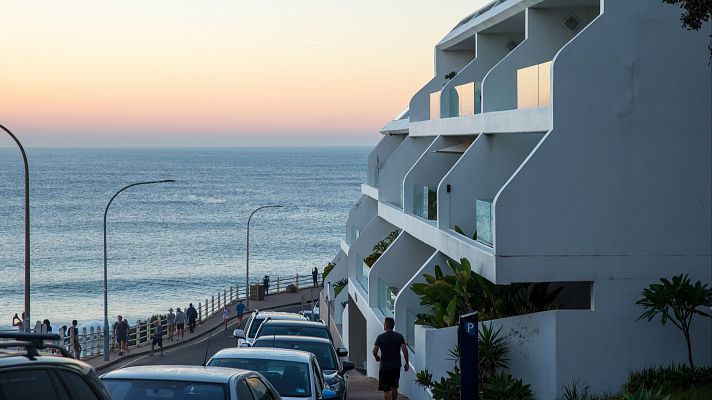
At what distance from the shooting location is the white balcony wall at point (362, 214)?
42.8 metres

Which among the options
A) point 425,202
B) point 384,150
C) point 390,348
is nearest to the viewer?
point 390,348

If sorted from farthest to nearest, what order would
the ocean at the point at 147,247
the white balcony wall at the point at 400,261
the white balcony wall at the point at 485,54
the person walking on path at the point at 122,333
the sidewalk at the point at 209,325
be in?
1. the ocean at the point at 147,247
2. the person walking on path at the point at 122,333
3. the sidewalk at the point at 209,325
4. the white balcony wall at the point at 485,54
5. the white balcony wall at the point at 400,261

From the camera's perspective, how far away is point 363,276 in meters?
33.4

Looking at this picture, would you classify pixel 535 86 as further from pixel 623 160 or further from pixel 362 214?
pixel 362 214

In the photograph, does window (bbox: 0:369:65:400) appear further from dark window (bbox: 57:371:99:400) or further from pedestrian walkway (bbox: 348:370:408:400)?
pedestrian walkway (bbox: 348:370:408:400)

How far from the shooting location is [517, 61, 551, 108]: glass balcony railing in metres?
18.8

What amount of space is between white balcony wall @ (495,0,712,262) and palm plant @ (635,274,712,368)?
1.76 ft

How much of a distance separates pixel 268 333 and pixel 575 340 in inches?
231

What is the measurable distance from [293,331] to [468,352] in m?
8.29

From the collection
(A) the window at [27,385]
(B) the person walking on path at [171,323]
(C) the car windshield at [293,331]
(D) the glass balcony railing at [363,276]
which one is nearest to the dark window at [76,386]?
(A) the window at [27,385]

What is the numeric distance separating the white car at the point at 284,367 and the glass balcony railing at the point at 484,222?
225 inches

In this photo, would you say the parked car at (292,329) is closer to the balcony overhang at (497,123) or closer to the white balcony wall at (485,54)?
the balcony overhang at (497,123)

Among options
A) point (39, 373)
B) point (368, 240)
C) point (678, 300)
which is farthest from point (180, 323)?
point (39, 373)

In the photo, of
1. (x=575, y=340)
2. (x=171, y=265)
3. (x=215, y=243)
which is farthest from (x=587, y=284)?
(x=215, y=243)
